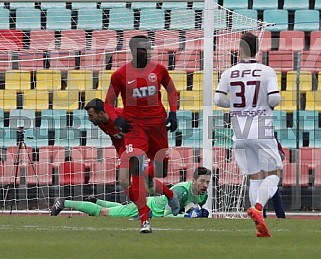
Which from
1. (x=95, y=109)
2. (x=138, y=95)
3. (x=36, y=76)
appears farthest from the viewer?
(x=36, y=76)

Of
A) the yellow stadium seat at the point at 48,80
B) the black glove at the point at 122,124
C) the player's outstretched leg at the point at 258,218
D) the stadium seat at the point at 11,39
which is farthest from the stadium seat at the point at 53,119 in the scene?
the player's outstretched leg at the point at 258,218

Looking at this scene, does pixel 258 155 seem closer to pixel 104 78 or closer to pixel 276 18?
pixel 104 78

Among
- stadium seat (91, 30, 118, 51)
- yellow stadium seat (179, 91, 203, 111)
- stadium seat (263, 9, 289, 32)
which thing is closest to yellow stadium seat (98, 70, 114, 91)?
stadium seat (91, 30, 118, 51)

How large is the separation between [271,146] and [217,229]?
149 centimetres

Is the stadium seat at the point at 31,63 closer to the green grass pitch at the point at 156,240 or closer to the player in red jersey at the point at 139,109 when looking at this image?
the green grass pitch at the point at 156,240

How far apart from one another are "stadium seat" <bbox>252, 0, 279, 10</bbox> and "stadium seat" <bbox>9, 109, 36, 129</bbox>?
5.80 meters

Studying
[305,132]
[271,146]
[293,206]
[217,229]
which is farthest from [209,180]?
[305,132]

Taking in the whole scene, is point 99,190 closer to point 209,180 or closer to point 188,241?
point 209,180

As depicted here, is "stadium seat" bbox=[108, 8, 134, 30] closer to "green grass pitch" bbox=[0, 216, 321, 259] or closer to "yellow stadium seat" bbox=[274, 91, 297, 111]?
"yellow stadium seat" bbox=[274, 91, 297, 111]

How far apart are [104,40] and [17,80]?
287 centimetres

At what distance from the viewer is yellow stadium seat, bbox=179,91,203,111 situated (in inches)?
758

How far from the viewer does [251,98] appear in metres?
8.30

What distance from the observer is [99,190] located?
62.0 ft

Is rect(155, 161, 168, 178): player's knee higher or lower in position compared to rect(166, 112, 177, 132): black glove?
lower
